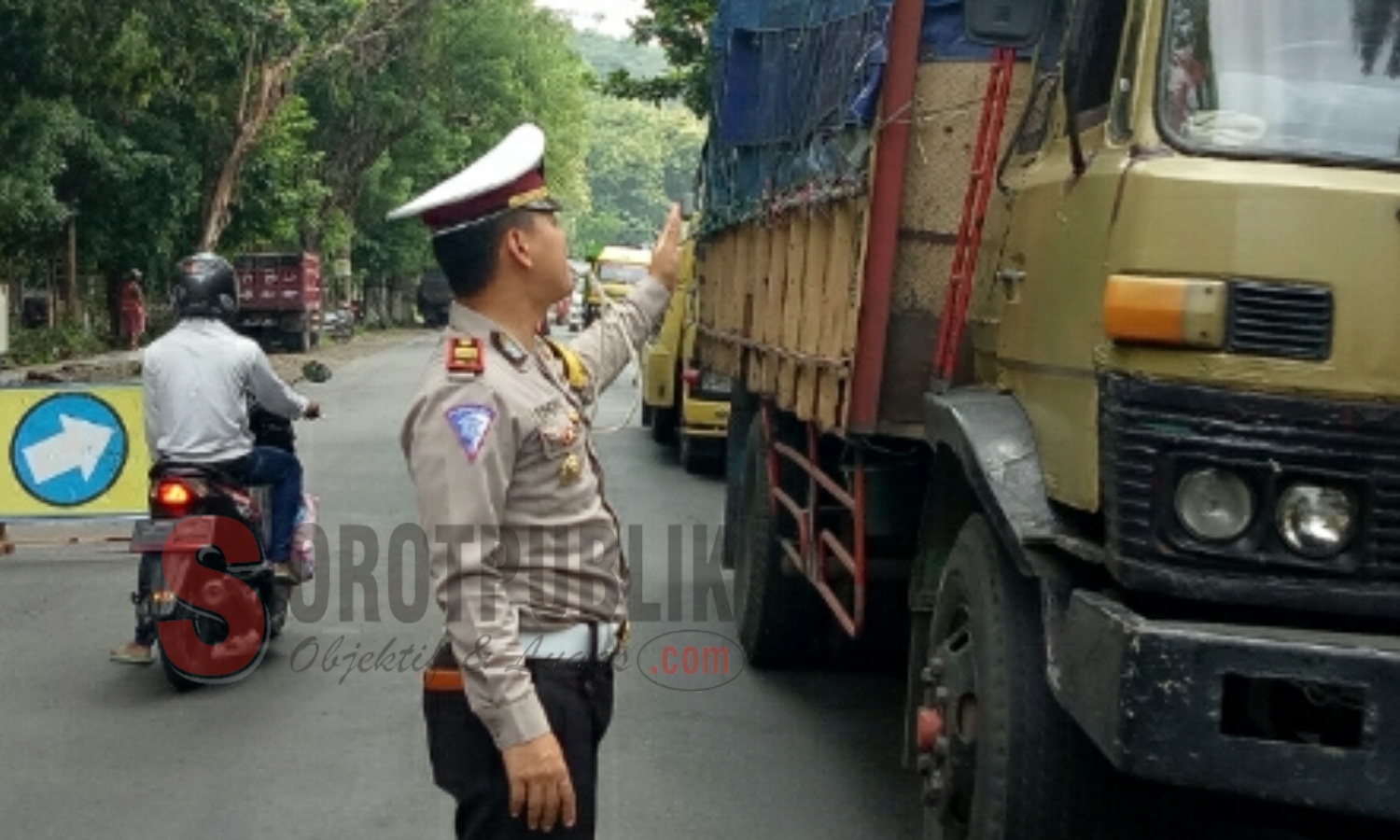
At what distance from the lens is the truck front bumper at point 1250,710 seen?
3.42m

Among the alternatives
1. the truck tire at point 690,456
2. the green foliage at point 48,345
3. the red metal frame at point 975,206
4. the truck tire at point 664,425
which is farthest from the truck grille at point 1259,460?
the green foliage at point 48,345

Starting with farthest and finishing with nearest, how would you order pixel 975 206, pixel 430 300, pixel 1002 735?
pixel 430 300 → pixel 975 206 → pixel 1002 735

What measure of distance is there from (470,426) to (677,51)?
22133 mm

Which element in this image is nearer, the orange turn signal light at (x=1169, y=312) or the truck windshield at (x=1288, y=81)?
the orange turn signal light at (x=1169, y=312)

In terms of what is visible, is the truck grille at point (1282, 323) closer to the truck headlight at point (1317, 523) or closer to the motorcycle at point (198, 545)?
the truck headlight at point (1317, 523)

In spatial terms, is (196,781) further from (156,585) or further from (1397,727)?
(1397,727)

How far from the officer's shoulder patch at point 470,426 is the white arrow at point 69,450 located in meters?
7.96

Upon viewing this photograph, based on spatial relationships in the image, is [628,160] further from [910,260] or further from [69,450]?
[910,260]

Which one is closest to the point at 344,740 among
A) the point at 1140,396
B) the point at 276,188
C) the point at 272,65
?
the point at 1140,396

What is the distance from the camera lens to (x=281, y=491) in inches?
320

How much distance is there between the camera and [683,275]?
50.3 ft

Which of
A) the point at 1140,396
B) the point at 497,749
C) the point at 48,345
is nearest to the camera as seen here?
the point at 497,749

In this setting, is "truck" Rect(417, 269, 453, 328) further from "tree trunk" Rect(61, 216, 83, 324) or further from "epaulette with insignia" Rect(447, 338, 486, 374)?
"epaulette with insignia" Rect(447, 338, 486, 374)

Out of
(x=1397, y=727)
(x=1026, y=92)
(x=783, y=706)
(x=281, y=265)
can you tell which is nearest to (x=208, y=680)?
(x=783, y=706)
